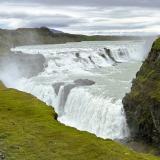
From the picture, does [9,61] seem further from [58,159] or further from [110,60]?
[58,159]

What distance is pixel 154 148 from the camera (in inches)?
1189

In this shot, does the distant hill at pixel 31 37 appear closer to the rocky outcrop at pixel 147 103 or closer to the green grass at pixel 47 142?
the rocky outcrop at pixel 147 103

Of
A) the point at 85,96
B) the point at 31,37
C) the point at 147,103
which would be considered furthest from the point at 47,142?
the point at 31,37

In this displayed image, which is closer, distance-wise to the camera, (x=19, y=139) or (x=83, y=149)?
(x=83, y=149)

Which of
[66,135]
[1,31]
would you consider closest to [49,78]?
[66,135]

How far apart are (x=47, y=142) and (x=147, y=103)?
17.8m

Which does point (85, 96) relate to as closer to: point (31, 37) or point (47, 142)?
point (47, 142)

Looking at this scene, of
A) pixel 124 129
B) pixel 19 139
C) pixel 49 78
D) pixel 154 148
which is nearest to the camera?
pixel 19 139

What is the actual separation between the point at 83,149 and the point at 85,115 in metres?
26.2

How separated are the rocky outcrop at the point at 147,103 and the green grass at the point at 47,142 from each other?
1277 cm

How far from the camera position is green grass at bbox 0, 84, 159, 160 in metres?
14.2

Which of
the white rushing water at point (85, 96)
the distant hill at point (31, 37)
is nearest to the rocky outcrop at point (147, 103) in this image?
the white rushing water at point (85, 96)

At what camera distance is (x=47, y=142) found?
15.5m

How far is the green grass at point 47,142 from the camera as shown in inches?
559
